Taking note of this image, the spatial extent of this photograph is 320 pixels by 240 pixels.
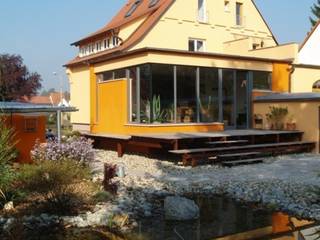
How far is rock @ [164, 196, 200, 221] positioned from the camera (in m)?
8.53

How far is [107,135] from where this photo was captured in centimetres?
1848

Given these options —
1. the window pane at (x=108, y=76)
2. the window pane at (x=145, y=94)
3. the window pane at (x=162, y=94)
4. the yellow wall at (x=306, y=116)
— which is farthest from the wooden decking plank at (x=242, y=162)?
the window pane at (x=108, y=76)

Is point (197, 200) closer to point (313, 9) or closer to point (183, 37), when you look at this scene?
point (183, 37)

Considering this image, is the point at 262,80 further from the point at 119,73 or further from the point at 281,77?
the point at 119,73

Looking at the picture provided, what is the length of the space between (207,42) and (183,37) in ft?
5.77

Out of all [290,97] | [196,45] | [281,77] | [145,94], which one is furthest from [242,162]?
[196,45]

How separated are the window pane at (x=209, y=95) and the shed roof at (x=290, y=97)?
7.89ft

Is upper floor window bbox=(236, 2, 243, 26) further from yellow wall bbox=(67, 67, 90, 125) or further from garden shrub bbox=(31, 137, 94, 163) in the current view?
garden shrub bbox=(31, 137, 94, 163)

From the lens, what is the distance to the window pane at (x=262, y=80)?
2130 centimetres

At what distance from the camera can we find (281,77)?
22.2 meters

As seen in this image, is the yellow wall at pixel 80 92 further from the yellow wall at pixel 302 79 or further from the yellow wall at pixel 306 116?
the yellow wall at pixel 306 116

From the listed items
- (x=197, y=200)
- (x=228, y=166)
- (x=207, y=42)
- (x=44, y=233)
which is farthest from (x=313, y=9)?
(x=44, y=233)

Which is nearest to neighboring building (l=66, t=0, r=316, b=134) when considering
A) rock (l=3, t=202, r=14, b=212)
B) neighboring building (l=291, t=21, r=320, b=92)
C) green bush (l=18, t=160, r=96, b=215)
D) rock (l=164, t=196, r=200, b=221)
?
neighboring building (l=291, t=21, r=320, b=92)

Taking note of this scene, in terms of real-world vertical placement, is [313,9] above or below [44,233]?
above
